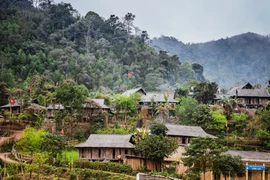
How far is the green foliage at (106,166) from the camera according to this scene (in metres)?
26.8

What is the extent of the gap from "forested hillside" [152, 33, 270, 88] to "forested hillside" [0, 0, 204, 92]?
57.7m

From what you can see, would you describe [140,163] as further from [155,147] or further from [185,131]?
[185,131]

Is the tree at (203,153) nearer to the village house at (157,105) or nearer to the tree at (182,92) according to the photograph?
the village house at (157,105)

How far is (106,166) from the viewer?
1065 inches

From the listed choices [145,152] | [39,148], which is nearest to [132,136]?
[145,152]

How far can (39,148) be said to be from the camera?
29359 millimetres

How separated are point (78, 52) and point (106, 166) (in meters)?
64.0

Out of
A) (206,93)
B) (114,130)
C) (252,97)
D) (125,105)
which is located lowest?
(114,130)

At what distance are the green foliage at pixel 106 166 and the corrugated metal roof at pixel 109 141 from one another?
2.42m

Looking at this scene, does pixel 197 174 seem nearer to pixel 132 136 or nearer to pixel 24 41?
pixel 132 136

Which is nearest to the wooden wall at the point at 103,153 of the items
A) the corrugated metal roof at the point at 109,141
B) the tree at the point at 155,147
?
the corrugated metal roof at the point at 109,141

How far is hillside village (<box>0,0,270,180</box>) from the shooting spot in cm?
2572

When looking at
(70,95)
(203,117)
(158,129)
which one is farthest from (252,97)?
(70,95)

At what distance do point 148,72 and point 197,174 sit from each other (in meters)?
64.8
